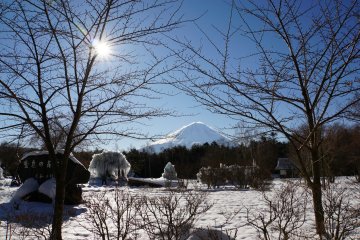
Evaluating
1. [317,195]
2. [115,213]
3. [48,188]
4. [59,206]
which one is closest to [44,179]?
[48,188]

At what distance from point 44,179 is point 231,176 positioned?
46.7 ft

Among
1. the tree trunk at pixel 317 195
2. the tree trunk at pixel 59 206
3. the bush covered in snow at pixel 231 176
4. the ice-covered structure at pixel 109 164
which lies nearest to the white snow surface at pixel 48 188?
the tree trunk at pixel 59 206

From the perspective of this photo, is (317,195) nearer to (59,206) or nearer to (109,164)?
(59,206)

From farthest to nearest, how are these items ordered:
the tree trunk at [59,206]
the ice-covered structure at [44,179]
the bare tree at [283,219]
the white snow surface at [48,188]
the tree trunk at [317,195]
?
the ice-covered structure at [44,179] < the white snow surface at [48,188] < the tree trunk at [317,195] < the tree trunk at [59,206] < the bare tree at [283,219]

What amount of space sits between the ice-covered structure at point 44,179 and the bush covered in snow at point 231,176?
12802 mm

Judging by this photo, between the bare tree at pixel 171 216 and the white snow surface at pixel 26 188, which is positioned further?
the white snow surface at pixel 26 188

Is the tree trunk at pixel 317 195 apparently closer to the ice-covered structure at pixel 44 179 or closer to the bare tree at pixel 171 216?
the bare tree at pixel 171 216

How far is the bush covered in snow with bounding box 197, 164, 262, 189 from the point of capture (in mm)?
23938

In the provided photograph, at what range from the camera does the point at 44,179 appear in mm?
13852

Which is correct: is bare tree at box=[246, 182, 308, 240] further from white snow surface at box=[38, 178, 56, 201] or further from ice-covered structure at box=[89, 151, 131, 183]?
ice-covered structure at box=[89, 151, 131, 183]

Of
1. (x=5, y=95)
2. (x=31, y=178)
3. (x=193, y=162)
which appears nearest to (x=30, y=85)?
(x=5, y=95)

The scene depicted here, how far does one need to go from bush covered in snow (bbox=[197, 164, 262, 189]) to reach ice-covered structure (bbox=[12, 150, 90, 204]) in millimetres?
12802

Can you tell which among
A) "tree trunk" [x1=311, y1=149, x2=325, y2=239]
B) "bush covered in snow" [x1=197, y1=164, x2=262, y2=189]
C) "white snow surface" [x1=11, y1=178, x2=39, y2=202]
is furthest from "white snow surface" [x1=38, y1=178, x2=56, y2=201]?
"bush covered in snow" [x1=197, y1=164, x2=262, y2=189]

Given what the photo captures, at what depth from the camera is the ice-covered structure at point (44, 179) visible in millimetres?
12695
